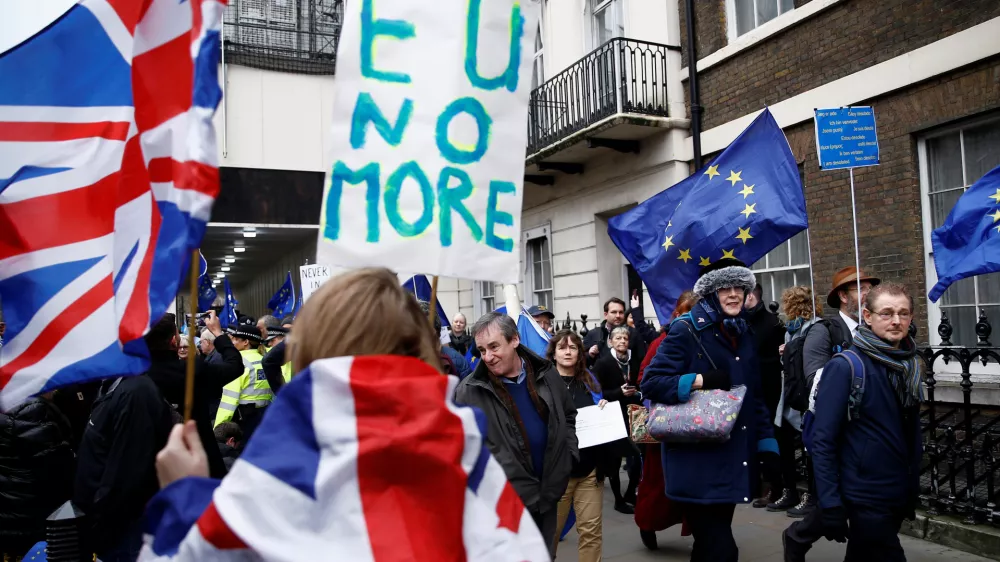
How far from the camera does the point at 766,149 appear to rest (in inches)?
251

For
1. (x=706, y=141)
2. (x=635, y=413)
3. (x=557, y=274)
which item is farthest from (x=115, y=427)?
(x=557, y=274)

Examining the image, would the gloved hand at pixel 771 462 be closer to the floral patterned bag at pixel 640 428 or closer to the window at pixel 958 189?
the floral patterned bag at pixel 640 428

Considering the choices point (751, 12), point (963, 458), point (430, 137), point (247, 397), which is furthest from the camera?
point (751, 12)

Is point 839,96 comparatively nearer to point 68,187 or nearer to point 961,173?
point 961,173

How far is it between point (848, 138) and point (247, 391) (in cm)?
558

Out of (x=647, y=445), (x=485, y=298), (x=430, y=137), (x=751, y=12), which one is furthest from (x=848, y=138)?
(x=485, y=298)

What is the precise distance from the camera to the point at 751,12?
35.7ft

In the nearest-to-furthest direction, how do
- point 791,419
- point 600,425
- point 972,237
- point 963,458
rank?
point 600,425, point 972,237, point 963,458, point 791,419

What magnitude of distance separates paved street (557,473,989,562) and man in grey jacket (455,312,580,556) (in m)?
2.21

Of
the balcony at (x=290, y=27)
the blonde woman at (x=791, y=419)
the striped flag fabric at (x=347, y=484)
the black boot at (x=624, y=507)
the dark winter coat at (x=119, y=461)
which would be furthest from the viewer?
the balcony at (x=290, y=27)

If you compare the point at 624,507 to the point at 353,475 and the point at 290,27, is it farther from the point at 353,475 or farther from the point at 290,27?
the point at 290,27

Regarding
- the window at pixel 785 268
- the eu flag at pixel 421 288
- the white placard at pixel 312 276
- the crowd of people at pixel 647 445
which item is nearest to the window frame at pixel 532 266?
the eu flag at pixel 421 288

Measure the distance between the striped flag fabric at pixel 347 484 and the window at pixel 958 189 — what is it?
25.4 feet

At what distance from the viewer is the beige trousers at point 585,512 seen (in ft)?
16.3
